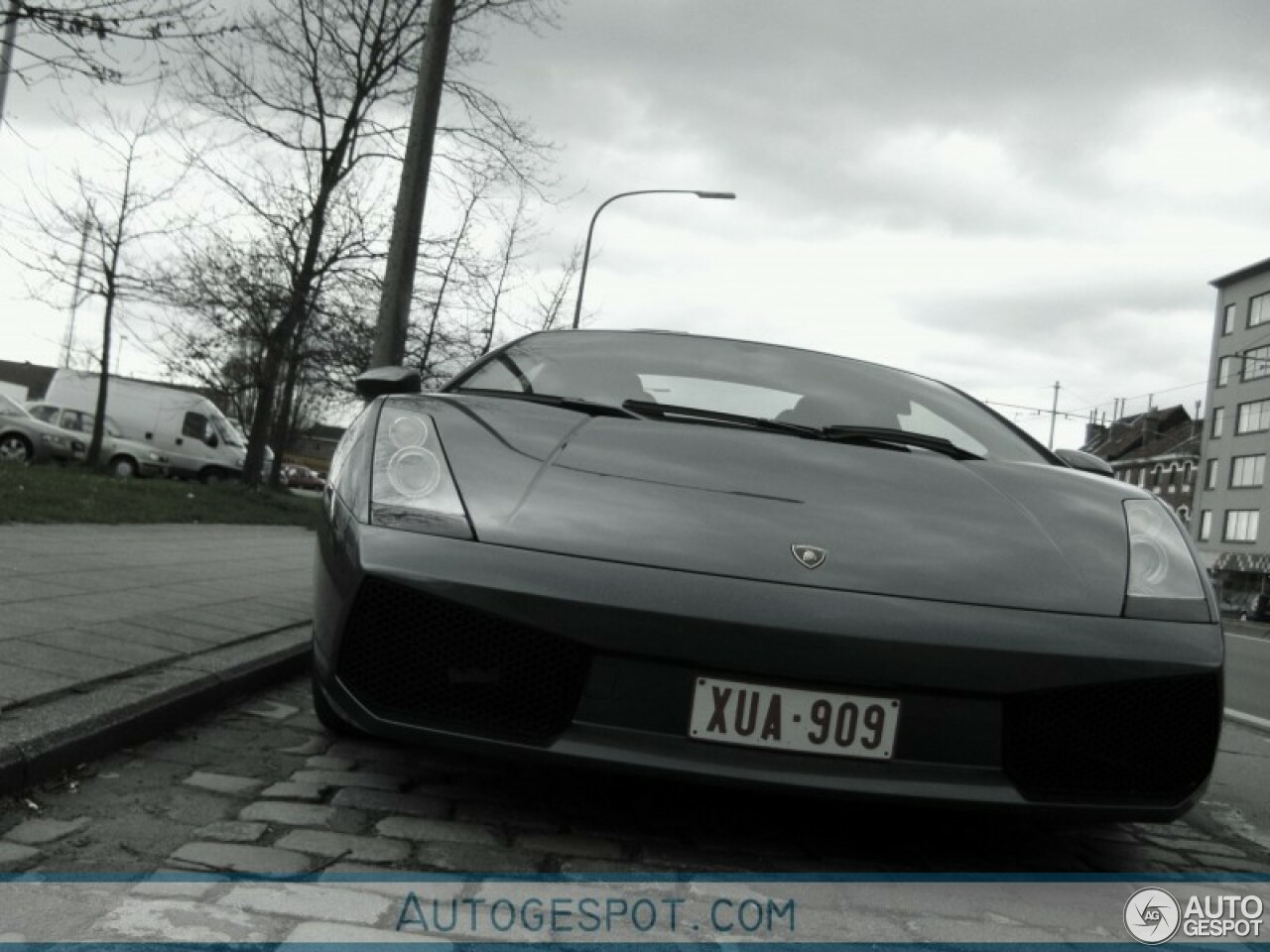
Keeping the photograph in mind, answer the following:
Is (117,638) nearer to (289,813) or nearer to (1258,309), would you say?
(289,813)

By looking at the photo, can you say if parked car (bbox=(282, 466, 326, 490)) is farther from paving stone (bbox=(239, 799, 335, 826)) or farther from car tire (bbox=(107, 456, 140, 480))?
paving stone (bbox=(239, 799, 335, 826))

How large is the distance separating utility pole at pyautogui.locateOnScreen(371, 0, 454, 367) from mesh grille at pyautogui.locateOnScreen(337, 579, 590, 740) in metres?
5.53

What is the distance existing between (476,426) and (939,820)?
59.7 inches

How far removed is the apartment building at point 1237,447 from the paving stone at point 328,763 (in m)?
56.1

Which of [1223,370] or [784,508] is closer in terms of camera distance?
[784,508]

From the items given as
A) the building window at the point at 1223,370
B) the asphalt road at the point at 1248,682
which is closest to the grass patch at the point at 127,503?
the asphalt road at the point at 1248,682

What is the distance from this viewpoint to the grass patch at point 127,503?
9.43 m

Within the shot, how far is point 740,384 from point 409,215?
4860mm

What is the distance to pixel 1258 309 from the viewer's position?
56094mm

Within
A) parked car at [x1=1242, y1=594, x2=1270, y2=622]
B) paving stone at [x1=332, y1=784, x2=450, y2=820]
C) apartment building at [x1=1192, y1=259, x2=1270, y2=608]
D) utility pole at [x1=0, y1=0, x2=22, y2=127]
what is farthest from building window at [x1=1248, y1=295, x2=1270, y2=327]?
paving stone at [x1=332, y1=784, x2=450, y2=820]

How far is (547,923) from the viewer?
2137 mm

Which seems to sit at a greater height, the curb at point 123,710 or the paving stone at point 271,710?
the curb at point 123,710

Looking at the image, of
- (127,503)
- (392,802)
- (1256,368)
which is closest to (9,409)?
(127,503)

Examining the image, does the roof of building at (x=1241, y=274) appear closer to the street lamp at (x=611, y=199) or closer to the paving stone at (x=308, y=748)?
the street lamp at (x=611, y=199)
